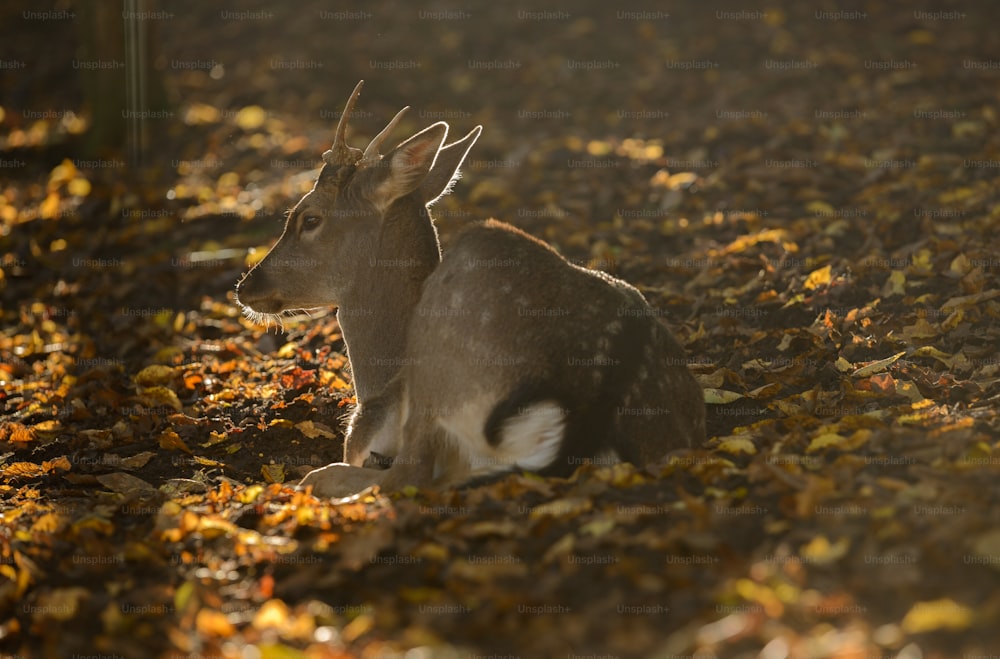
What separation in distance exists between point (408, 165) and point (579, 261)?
3.18m

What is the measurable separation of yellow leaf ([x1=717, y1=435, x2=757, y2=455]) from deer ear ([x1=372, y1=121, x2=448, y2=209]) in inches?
87.1

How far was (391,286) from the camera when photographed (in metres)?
6.57

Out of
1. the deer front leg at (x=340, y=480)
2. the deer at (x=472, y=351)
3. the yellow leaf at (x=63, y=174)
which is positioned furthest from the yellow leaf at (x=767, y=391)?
the yellow leaf at (x=63, y=174)

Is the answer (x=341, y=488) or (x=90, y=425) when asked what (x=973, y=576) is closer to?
(x=341, y=488)

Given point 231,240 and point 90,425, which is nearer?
point 90,425

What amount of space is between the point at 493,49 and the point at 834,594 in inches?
491

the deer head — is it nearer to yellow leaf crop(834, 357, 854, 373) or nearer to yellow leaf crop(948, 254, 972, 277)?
yellow leaf crop(834, 357, 854, 373)

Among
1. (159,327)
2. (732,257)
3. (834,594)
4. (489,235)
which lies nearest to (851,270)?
(732,257)

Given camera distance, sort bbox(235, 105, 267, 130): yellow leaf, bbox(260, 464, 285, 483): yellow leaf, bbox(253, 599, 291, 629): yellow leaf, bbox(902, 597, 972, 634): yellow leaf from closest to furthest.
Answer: bbox(902, 597, 972, 634): yellow leaf → bbox(253, 599, 291, 629): yellow leaf → bbox(260, 464, 285, 483): yellow leaf → bbox(235, 105, 267, 130): yellow leaf

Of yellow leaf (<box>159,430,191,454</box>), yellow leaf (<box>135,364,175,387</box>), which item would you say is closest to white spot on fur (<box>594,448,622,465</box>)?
yellow leaf (<box>159,430,191,454</box>)

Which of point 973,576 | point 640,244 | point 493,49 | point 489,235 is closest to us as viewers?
point 973,576

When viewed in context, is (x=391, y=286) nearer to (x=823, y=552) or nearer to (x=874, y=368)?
(x=874, y=368)

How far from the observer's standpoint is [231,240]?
10.8 meters

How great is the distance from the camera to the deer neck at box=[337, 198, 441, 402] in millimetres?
6527
